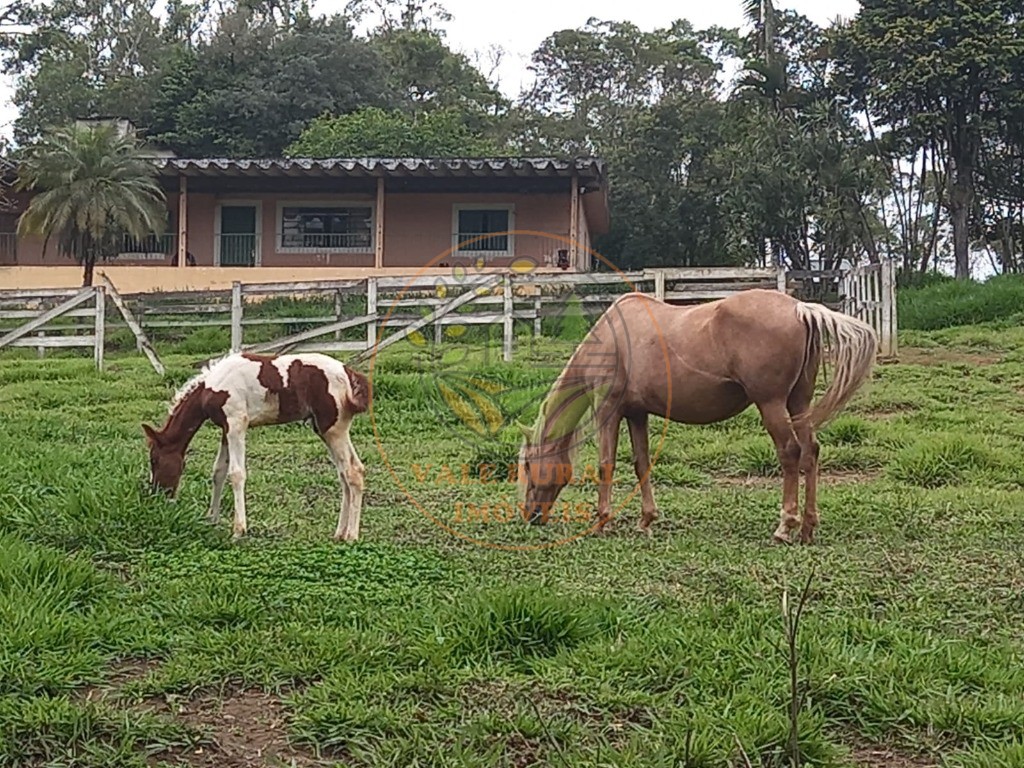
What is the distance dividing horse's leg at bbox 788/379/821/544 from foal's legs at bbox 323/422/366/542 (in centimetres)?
237

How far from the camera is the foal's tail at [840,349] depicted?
17.9 ft

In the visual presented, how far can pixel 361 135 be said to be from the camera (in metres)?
28.5

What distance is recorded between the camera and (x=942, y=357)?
13734 millimetres

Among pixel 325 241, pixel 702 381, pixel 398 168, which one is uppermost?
pixel 398 168

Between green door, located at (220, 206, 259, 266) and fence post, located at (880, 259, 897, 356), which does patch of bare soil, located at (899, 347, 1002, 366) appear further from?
green door, located at (220, 206, 259, 266)

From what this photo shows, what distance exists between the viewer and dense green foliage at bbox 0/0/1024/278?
74.4 ft

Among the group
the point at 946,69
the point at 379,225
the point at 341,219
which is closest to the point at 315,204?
the point at 341,219

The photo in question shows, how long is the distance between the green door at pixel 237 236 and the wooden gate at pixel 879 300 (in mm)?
14151

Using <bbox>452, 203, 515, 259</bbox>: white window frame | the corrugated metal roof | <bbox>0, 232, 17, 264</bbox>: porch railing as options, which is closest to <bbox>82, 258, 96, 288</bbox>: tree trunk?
the corrugated metal roof

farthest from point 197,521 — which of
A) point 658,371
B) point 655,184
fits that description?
point 655,184

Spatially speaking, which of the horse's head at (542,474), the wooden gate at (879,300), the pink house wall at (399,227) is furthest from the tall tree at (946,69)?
the horse's head at (542,474)

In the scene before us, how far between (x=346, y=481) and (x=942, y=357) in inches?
418

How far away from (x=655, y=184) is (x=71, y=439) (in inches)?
829

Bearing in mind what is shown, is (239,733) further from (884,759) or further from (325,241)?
(325,241)
